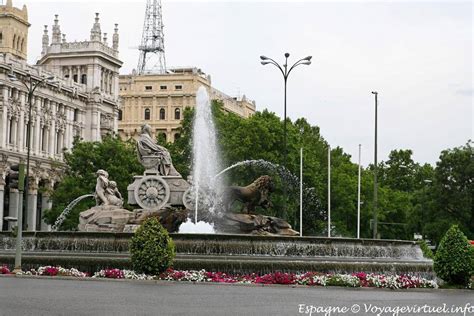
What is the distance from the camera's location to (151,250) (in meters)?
27.2

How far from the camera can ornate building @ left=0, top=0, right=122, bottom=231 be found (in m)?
99.6

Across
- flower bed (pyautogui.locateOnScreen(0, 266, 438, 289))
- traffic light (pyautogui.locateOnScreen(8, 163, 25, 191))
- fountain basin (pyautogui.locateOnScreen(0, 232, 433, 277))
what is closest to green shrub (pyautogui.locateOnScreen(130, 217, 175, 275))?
flower bed (pyautogui.locateOnScreen(0, 266, 438, 289))

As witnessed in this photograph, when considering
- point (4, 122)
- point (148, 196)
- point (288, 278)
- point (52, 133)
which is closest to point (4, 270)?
point (288, 278)

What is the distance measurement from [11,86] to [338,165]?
108ft

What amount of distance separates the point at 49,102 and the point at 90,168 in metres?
33.9

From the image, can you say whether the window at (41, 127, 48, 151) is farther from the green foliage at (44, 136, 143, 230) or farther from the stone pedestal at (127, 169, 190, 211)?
the stone pedestal at (127, 169, 190, 211)

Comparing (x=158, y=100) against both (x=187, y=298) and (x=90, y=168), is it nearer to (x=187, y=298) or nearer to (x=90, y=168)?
(x=90, y=168)

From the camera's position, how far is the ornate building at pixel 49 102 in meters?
99.6

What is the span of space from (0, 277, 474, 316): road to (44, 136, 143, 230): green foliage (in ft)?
151

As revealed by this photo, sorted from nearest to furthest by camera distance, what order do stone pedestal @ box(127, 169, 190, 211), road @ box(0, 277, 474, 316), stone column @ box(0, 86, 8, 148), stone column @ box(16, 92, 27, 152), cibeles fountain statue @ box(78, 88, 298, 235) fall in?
1. road @ box(0, 277, 474, 316)
2. cibeles fountain statue @ box(78, 88, 298, 235)
3. stone pedestal @ box(127, 169, 190, 211)
4. stone column @ box(0, 86, 8, 148)
5. stone column @ box(16, 92, 27, 152)

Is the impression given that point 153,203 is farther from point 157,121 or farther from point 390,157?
point 157,121

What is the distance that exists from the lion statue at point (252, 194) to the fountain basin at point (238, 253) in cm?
509

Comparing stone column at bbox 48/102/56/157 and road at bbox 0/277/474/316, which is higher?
stone column at bbox 48/102/56/157

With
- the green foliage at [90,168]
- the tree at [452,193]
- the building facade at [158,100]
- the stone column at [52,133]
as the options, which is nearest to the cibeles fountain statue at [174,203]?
the green foliage at [90,168]
